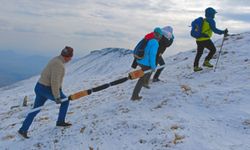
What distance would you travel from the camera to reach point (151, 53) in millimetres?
14281

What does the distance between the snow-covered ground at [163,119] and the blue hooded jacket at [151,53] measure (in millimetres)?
1692

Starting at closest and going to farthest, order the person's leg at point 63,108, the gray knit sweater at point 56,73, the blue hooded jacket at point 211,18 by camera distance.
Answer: the gray knit sweater at point 56,73, the person's leg at point 63,108, the blue hooded jacket at point 211,18

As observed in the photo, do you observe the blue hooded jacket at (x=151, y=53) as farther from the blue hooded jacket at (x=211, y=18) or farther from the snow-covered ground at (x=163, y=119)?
the blue hooded jacket at (x=211, y=18)

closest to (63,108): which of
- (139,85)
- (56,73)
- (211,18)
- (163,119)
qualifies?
(56,73)

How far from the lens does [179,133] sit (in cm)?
1169

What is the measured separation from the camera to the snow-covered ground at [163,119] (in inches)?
452

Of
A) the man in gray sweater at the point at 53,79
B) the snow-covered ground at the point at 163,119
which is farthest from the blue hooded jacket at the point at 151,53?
the man in gray sweater at the point at 53,79

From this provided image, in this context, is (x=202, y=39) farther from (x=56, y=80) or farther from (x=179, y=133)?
(x=56, y=80)

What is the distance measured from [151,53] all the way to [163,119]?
9.23 ft

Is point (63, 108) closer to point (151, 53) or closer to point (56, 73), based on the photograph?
point (56, 73)

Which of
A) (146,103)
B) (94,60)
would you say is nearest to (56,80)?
(146,103)

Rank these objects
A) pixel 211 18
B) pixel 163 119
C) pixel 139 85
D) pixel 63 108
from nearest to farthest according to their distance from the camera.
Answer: pixel 163 119, pixel 63 108, pixel 139 85, pixel 211 18

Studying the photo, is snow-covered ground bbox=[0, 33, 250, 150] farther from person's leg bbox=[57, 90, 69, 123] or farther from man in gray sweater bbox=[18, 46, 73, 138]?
man in gray sweater bbox=[18, 46, 73, 138]

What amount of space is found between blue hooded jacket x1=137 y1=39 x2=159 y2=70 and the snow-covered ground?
169 centimetres
